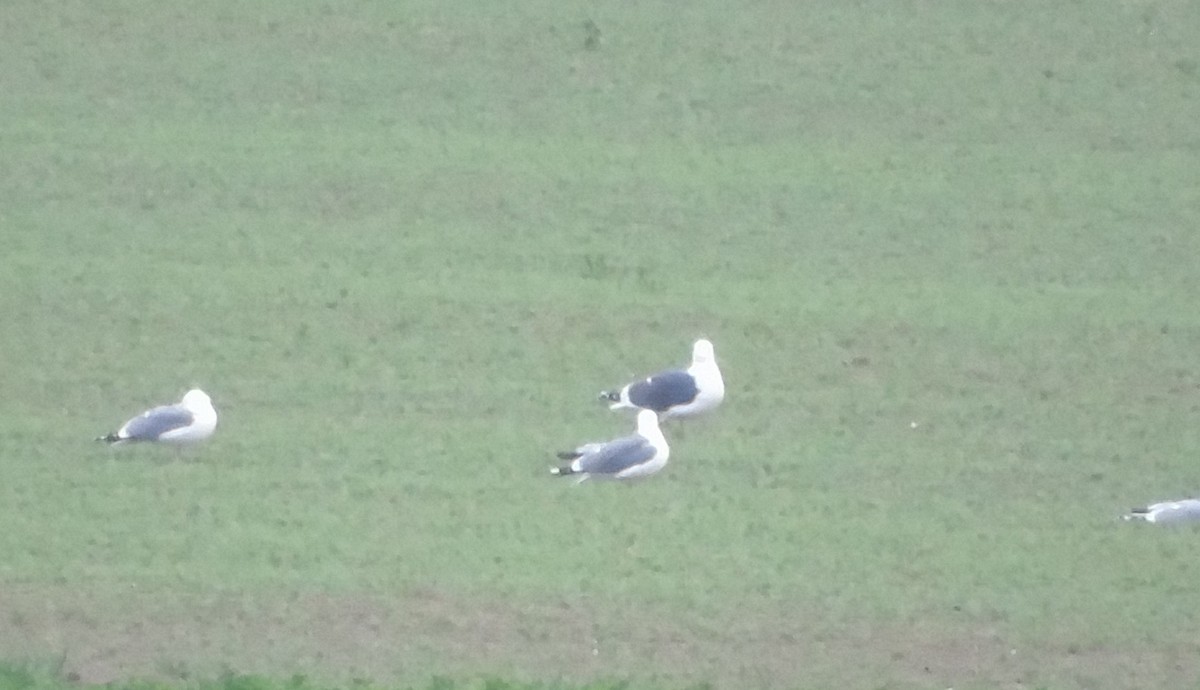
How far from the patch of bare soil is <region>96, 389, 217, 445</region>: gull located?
2133 millimetres

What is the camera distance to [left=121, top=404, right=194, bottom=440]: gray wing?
15094mm

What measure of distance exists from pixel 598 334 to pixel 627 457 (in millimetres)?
3483

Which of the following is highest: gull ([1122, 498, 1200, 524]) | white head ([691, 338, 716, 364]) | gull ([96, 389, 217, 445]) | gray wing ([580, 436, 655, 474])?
white head ([691, 338, 716, 364])

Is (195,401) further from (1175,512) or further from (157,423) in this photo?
(1175,512)

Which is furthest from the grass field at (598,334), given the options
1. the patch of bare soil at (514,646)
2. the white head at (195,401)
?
the white head at (195,401)

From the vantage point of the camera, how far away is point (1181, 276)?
Answer: 1933cm

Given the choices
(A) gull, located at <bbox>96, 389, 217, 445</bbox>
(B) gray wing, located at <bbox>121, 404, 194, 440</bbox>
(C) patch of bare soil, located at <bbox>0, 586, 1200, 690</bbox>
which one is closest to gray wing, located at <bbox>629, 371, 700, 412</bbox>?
(A) gull, located at <bbox>96, 389, 217, 445</bbox>

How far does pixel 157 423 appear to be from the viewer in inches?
594

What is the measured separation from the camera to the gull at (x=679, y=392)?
15.9 meters

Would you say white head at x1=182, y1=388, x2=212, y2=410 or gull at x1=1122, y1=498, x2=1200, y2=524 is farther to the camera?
white head at x1=182, y1=388, x2=212, y2=410

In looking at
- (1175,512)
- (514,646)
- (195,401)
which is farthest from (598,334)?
(514,646)

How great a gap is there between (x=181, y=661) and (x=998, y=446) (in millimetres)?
6033

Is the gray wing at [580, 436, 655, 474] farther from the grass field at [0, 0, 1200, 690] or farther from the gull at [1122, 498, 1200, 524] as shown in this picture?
the gull at [1122, 498, 1200, 524]

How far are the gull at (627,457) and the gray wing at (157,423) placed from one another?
7.55 feet
